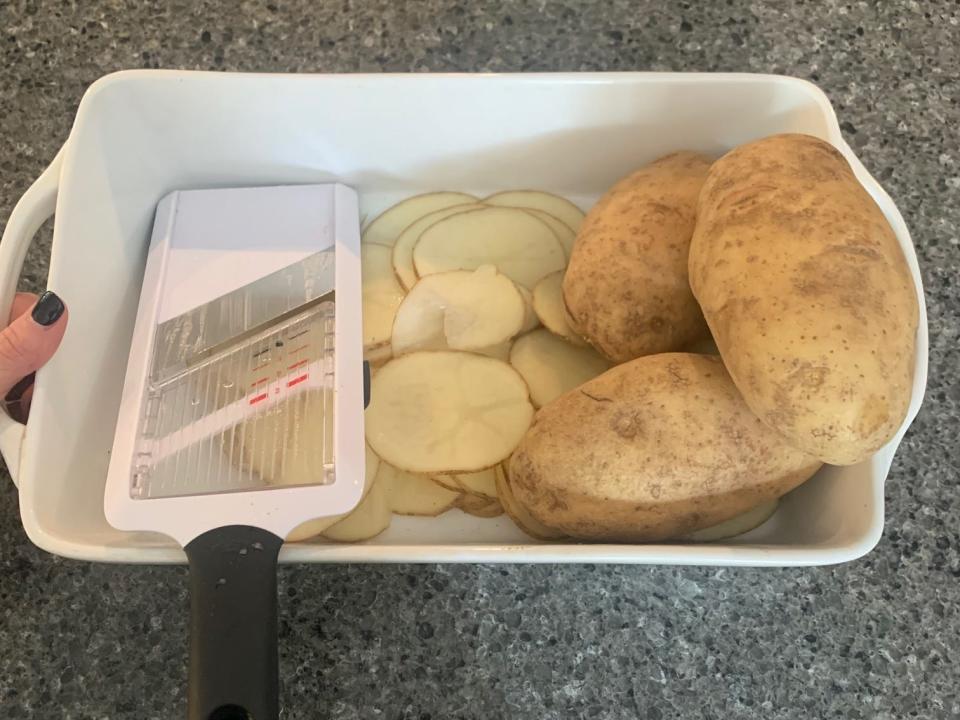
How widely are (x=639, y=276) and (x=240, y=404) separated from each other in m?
0.35

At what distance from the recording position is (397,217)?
2.67ft

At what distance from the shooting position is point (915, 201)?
2.65ft

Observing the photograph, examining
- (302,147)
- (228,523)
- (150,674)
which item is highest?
(302,147)

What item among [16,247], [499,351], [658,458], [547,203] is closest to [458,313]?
[499,351]

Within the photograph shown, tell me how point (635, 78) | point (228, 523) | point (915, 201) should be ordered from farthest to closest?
point (915, 201), point (635, 78), point (228, 523)

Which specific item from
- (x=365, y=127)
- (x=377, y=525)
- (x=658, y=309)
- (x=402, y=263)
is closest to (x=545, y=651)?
(x=377, y=525)

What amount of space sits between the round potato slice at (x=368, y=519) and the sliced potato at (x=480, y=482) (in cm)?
7

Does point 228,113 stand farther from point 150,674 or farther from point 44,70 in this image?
point 150,674

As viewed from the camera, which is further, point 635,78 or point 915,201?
point 915,201

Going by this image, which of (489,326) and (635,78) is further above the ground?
(635,78)

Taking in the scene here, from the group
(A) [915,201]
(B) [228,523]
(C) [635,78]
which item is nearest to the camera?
(B) [228,523]

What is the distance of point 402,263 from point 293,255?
0.36ft

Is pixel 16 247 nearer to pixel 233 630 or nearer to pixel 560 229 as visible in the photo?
pixel 233 630

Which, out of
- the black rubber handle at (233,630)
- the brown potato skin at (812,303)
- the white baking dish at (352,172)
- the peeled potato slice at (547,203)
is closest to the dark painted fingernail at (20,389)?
the white baking dish at (352,172)
